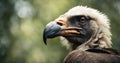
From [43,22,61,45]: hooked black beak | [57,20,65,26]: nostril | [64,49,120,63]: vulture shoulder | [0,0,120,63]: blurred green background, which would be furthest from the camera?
[0,0,120,63]: blurred green background

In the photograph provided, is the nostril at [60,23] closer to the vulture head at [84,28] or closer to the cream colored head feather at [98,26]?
the vulture head at [84,28]

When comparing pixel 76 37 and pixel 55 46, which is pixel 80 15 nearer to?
pixel 76 37

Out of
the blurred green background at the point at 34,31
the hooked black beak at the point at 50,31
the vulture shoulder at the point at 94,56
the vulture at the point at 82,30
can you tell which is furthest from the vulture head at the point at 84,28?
the blurred green background at the point at 34,31

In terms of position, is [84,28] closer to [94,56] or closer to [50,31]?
[50,31]

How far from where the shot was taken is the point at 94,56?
12.4 meters

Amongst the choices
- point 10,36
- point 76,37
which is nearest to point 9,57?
point 10,36

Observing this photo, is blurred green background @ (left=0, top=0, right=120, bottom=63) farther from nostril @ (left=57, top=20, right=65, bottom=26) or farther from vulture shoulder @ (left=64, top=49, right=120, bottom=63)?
vulture shoulder @ (left=64, top=49, right=120, bottom=63)

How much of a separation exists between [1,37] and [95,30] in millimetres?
20430

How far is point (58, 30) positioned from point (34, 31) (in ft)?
49.3

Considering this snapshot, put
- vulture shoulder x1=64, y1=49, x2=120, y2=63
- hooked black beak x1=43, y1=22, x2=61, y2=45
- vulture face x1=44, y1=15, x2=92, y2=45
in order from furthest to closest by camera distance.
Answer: vulture face x1=44, y1=15, x2=92, y2=45 → hooked black beak x1=43, y1=22, x2=61, y2=45 → vulture shoulder x1=64, y1=49, x2=120, y2=63

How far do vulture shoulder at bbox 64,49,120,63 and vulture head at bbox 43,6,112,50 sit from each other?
0.68 meters

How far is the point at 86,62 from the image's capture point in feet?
40.3

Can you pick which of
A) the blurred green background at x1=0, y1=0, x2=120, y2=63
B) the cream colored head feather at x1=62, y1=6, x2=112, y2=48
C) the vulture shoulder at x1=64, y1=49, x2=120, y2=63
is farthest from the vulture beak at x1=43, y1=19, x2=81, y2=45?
the blurred green background at x1=0, y1=0, x2=120, y2=63

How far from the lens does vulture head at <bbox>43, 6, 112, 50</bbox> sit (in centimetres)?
1353
